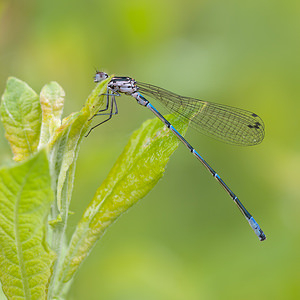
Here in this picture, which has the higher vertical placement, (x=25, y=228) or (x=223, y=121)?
(x=223, y=121)

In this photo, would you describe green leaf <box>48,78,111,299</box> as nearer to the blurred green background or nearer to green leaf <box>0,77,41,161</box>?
green leaf <box>0,77,41,161</box>

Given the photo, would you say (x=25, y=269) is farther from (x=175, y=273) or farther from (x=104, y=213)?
(x=175, y=273)

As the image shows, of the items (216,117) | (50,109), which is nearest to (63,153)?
(50,109)

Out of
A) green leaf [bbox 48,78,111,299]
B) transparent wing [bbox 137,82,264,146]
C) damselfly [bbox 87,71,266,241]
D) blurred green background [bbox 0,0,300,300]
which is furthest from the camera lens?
transparent wing [bbox 137,82,264,146]

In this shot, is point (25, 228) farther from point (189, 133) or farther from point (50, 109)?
point (189, 133)

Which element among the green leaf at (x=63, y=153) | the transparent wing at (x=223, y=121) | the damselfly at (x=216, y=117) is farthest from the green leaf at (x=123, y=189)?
the transparent wing at (x=223, y=121)

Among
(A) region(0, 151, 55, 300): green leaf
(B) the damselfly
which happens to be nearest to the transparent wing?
(B) the damselfly
